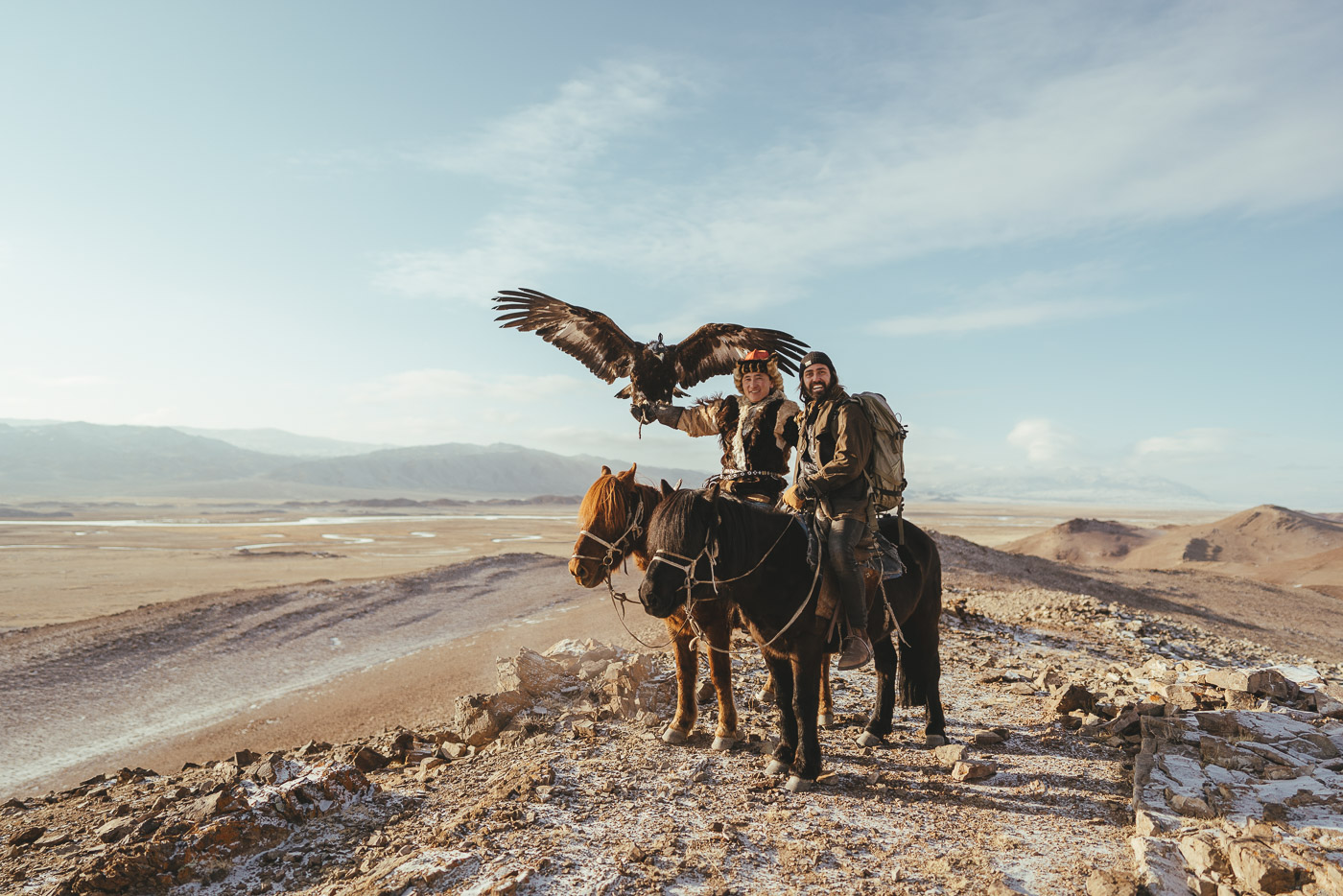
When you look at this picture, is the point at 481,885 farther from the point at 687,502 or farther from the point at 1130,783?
the point at 1130,783

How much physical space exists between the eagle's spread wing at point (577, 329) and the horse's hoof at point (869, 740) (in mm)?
3835

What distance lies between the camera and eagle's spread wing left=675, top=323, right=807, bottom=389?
21.8 ft

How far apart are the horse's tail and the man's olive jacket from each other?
1.15m

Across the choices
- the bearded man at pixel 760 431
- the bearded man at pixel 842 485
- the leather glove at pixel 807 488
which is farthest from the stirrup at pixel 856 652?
the bearded man at pixel 760 431

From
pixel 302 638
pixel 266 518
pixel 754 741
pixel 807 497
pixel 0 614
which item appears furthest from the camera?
pixel 266 518

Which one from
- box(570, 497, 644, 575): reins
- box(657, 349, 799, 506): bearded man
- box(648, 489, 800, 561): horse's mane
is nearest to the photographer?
box(648, 489, 800, 561): horse's mane

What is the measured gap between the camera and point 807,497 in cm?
460

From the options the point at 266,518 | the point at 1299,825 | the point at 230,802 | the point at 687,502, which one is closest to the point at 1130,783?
the point at 1299,825

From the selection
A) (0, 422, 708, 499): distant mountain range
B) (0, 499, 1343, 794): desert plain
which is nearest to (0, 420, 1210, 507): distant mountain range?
(0, 422, 708, 499): distant mountain range

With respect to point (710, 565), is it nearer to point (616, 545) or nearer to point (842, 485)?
point (616, 545)

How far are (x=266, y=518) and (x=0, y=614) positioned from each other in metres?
43.1

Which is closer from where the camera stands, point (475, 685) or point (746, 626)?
point (746, 626)

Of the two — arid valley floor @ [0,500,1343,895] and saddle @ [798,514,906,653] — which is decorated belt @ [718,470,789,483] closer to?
saddle @ [798,514,906,653]

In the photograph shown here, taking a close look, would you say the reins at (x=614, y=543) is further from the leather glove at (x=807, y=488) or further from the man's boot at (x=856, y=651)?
the man's boot at (x=856, y=651)
